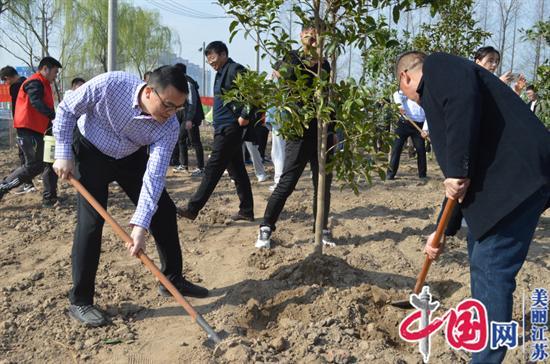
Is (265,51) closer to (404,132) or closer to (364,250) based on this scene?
(364,250)

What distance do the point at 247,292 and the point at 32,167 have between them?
3749 mm

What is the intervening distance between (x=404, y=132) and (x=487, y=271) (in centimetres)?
555

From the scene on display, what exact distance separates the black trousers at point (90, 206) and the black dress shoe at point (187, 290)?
17.3 inches

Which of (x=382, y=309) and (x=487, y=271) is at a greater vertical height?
(x=487, y=271)

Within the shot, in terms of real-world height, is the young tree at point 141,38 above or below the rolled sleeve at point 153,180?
above

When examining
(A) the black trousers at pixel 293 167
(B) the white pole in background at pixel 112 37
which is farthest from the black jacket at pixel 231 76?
(B) the white pole in background at pixel 112 37

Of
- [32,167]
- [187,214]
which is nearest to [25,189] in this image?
[32,167]

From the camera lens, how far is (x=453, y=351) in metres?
2.74

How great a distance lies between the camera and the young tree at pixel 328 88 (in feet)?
10.6

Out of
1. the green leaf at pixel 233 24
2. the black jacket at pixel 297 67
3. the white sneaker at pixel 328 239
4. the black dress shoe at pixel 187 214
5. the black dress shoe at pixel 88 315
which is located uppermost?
the green leaf at pixel 233 24

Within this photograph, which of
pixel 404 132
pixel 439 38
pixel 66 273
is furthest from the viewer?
pixel 439 38

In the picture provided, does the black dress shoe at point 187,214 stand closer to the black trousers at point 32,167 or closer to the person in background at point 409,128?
the black trousers at point 32,167

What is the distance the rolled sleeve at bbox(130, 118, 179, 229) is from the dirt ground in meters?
0.77

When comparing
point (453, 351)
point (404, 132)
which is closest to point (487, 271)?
point (453, 351)
